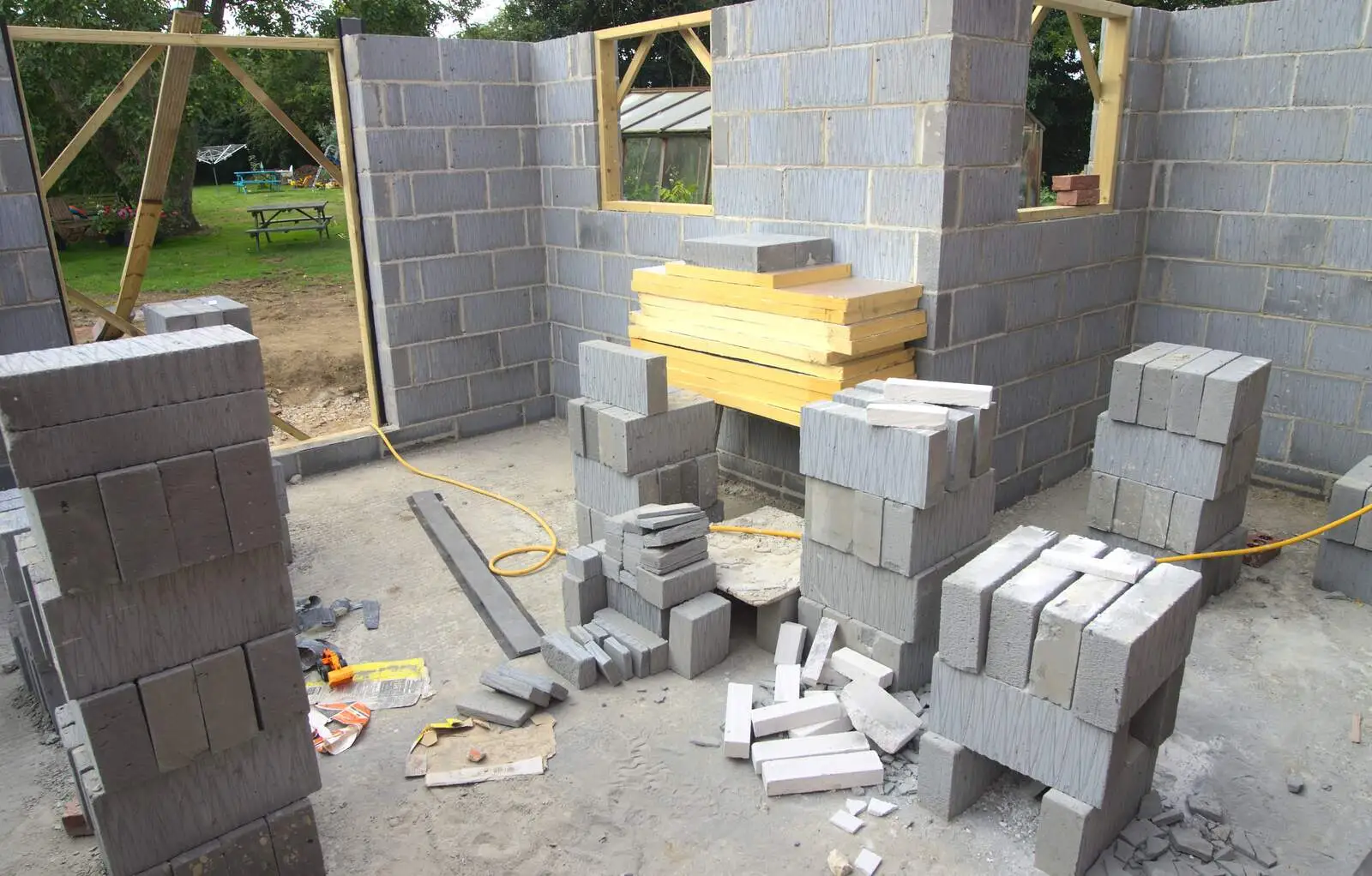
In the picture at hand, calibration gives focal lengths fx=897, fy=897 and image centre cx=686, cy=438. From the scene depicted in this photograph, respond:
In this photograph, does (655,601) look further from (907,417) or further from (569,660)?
(907,417)

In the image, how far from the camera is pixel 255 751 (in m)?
3.08

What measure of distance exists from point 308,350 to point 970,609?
33.9ft

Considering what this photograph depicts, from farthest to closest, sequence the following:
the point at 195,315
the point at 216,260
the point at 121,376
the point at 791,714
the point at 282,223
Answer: the point at 282,223 → the point at 216,260 → the point at 195,315 → the point at 791,714 → the point at 121,376

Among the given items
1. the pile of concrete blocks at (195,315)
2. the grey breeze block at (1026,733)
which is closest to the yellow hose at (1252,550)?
the grey breeze block at (1026,733)

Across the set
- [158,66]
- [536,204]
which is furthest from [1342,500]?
[158,66]

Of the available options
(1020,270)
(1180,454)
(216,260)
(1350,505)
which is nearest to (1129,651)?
(1180,454)

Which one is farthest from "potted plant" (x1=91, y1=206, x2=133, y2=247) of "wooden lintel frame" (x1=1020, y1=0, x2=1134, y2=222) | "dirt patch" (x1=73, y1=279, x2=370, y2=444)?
"wooden lintel frame" (x1=1020, y1=0, x2=1134, y2=222)

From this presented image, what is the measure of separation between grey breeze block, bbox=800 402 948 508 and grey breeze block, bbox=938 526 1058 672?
57 cm

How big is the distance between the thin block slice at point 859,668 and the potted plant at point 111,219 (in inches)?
792

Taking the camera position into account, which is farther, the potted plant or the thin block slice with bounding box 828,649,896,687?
the potted plant

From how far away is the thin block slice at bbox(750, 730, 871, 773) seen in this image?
146 inches

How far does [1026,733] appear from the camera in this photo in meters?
3.12

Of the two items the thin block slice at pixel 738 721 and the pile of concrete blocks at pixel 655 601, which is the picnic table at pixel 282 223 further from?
the thin block slice at pixel 738 721

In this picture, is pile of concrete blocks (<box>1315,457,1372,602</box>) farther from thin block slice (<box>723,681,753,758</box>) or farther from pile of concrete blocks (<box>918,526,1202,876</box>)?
thin block slice (<box>723,681,753,758</box>)
